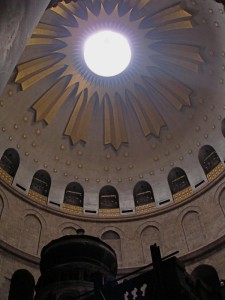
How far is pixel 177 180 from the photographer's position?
2028 cm

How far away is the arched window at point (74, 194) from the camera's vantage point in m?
20.1

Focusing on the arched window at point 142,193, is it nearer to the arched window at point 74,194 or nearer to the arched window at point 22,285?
the arched window at point 74,194

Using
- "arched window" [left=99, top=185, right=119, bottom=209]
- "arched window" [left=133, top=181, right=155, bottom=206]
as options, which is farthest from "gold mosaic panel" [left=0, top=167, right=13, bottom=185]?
"arched window" [left=133, top=181, right=155, bottom=206]

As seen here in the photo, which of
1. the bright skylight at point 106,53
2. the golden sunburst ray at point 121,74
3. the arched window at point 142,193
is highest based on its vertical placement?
the bright skylight at point 106,53

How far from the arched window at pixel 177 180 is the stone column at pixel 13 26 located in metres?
16.1

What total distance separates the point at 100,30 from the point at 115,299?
16.5 meters

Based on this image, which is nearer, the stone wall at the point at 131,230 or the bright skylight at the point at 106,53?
the stone wall at the point at 131,230

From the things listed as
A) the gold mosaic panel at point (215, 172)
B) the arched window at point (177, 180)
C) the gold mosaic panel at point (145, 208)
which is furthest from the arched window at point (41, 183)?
the gold mosaic panel at point (215, 172)

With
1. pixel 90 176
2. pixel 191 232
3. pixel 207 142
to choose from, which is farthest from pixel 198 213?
pixel 90 176

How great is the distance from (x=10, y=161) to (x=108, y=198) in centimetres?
562

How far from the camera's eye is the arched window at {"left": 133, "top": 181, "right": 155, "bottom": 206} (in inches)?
798

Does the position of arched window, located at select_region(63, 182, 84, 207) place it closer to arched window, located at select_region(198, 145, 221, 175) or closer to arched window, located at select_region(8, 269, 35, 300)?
arched window, located at select_region(8, 269, 35, 300)

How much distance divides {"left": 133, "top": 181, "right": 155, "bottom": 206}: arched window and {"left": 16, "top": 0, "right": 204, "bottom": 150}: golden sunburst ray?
9.11 ft

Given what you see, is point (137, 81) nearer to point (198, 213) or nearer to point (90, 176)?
point (90, 176)
